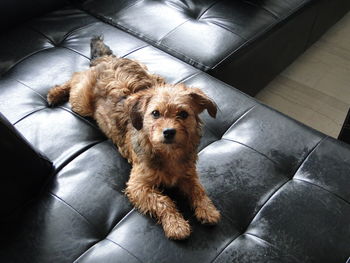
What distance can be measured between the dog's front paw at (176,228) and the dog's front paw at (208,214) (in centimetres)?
5

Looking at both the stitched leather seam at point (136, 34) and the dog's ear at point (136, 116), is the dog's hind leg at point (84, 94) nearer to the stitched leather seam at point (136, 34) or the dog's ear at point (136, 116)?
the dog's ear at point (136, 116)

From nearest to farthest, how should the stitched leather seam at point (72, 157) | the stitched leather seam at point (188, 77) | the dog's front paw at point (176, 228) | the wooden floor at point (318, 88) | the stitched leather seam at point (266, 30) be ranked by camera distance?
1. the dog's front paw at point (176, 228)
2. the stitched leather seam at point (72, 157)
3. the stitched leather seam at point (188, 77)
4. the stitched leather seam at point (266, 30)
5. the wooden floor at point (318, 88)

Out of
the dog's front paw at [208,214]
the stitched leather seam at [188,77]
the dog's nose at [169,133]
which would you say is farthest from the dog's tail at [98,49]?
the dog's front paw at [208,214]

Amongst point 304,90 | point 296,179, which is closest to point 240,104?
point 296,179

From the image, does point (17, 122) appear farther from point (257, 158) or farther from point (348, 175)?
point (348, 175)

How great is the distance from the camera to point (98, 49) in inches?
78.3

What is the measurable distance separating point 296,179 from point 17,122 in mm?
1176

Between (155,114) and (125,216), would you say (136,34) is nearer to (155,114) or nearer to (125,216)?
(155,114)

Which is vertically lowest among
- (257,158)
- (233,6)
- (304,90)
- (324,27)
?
(304,90)

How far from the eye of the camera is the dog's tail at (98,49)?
199 centimetres

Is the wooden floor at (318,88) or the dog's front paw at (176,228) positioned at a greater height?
the dog's front paw at (176,228)

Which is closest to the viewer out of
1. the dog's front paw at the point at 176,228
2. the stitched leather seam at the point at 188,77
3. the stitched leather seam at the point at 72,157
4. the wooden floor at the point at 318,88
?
the dog's front paw at the point at 176,228

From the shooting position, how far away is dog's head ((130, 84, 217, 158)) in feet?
4.55

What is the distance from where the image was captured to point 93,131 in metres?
1.73
